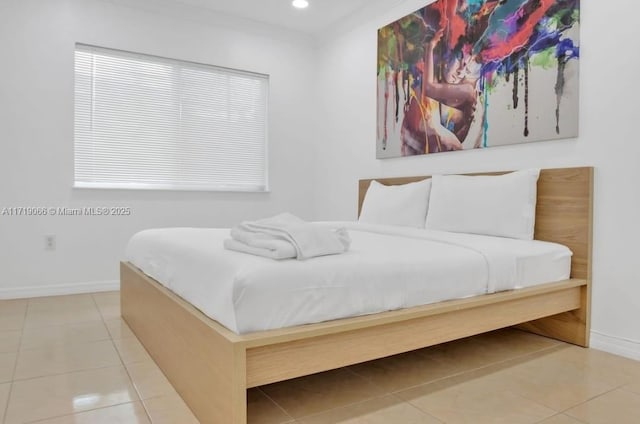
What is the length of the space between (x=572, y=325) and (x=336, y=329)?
5.52ft

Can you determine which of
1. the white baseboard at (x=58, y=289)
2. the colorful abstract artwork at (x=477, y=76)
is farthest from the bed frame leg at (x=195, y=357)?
the colorful abstract artwork at (x=477, y=76)

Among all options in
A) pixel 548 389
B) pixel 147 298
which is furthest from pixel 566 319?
pixel 147 298

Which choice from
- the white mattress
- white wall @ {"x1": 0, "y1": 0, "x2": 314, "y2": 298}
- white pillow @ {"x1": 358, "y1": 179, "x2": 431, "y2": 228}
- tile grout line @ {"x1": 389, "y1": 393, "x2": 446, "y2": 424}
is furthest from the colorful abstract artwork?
tile grout line @ {"x1": 389, "y1": 393, "x2": 446, "y2": 424}

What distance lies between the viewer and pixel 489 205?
8.55ft

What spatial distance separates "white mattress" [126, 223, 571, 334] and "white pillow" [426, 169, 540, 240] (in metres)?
0.12

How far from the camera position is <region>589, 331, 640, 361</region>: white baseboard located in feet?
7.39

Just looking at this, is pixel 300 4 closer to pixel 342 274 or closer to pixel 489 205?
pixel 489 205

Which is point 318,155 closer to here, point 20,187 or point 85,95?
point 85,95

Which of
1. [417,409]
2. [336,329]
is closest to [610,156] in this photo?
[417,409]

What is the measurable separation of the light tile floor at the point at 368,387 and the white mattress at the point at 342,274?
39 centimetres

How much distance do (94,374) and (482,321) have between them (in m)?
1.71

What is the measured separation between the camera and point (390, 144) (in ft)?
12.3

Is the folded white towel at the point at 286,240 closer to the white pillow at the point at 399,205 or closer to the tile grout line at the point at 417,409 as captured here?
the tile grout line at the point at 417,409

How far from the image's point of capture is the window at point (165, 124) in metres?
3.69
